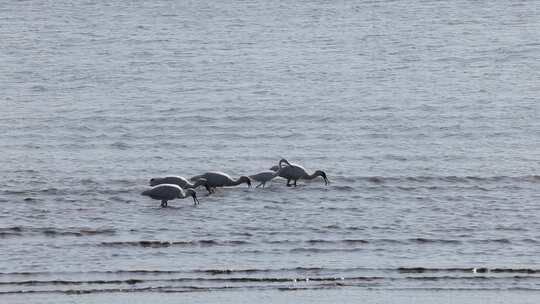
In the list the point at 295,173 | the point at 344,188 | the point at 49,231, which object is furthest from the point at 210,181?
the point at 49,231

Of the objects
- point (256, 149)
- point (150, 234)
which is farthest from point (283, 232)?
point (256, 149)

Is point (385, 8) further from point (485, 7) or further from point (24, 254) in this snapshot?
Result: point (24, 254)

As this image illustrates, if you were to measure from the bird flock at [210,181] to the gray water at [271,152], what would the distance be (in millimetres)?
240

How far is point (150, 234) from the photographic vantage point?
20.7 meters

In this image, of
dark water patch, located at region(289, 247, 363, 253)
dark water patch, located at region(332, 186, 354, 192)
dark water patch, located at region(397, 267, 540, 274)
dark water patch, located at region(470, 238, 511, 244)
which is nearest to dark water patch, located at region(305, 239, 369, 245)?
dark water patch, located at region(289, 247, 363, 253)

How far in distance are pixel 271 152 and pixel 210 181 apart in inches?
135

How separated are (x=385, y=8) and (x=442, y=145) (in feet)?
73.6

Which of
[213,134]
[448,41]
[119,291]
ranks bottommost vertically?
[119,291]

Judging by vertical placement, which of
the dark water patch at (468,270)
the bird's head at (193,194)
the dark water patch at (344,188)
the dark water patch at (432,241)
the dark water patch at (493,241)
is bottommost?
the dark water patch at (468,270)

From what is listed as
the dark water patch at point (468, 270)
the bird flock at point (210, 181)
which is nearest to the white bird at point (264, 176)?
the bird flock at point (210, 181)

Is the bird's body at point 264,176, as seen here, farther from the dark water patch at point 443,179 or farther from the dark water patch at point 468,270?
the dark water patch at point 468,270

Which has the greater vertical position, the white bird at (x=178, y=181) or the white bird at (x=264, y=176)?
the white bird at (x=264, y=176)

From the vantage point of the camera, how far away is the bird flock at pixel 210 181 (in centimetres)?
2252

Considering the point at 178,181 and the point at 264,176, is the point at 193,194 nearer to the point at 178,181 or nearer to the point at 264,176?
the point at 178,181
